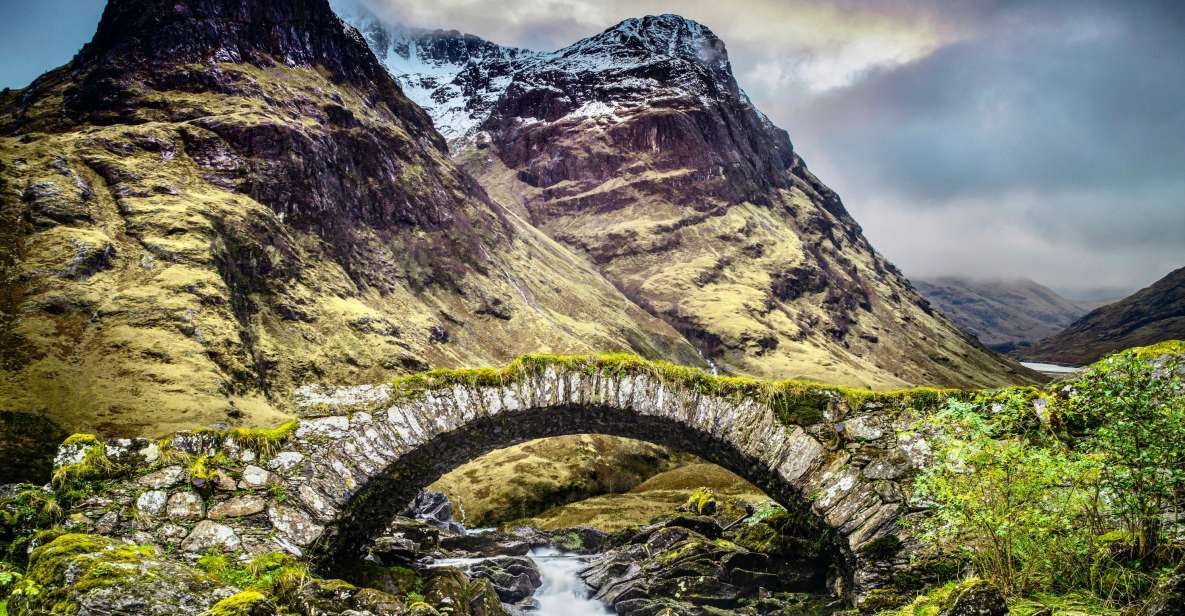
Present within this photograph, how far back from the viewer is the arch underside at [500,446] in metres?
8.50

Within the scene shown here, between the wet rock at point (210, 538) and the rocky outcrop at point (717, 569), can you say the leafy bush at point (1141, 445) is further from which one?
the wet rock at point (210, 538)

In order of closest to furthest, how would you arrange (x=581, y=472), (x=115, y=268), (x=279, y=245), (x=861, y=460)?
(x=861, y=460), (x=581, y=472), (x=115, y=268), (x=279, y=245)

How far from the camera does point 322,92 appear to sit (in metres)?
104

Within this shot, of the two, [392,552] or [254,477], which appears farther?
[392,552]

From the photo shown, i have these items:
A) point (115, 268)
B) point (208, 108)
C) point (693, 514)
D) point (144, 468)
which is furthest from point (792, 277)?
point (144, 468)

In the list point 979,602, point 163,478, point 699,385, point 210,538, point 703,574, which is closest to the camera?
point 979,602

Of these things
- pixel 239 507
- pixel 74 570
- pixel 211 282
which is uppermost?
pixel 211 282

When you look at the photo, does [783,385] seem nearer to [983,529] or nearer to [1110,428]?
[983,529]

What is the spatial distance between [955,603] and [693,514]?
11509 millimetres

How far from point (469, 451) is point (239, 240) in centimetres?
7481

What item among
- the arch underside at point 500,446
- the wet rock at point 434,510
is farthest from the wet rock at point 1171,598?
the wet rock at point 434,510

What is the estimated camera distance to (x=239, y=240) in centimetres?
7156

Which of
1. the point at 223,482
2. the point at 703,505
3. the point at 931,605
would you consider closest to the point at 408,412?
the point at 223,482

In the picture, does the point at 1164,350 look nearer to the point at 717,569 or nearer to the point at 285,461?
the point at 717,569
